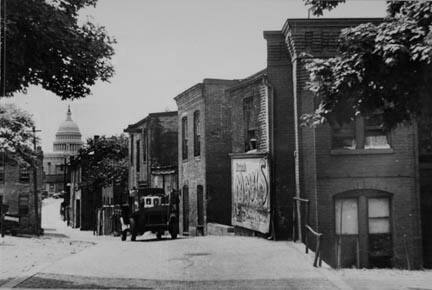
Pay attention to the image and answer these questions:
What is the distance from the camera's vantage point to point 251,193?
784 inches

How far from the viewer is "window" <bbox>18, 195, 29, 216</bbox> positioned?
49.8m

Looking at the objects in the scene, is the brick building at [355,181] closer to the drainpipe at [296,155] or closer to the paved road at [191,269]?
the drainpipe at [296,155]

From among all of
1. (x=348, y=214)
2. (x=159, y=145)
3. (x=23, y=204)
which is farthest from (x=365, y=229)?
(x=23, y=204)

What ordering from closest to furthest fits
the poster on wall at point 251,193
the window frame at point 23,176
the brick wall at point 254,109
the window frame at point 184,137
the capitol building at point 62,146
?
1. the poster on wall at point 251,193
2. the brick wall at point 254,109
3. the window frame at point 184,137
4. the window frame at point 23,176
5. the capitol building at point 62,146

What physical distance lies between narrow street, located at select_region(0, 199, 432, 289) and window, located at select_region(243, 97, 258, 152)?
4827 millimetres

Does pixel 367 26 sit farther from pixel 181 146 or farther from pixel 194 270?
pixel 181 146

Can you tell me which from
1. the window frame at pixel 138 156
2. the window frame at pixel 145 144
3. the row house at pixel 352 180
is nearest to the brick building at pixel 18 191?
the window frame at pixel 138 156

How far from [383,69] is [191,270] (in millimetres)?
6792

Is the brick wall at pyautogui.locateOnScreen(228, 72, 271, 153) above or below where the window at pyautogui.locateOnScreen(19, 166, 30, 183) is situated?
above

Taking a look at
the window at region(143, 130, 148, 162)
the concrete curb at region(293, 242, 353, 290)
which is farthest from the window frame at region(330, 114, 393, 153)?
the window at region(143, 130, 148, 162)

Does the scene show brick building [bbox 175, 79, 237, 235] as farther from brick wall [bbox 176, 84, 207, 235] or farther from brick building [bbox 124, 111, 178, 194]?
brick building [bbox 124, 111, 178, 194]

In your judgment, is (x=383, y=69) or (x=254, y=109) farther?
(x=254, y=109)

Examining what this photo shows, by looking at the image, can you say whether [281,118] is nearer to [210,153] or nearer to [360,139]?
[360,139]

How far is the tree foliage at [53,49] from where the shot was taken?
1170 centimetres
